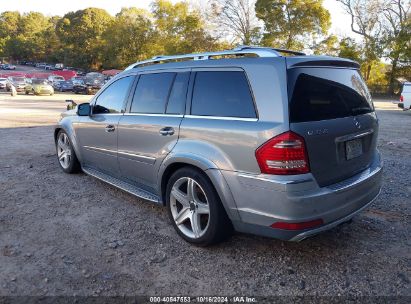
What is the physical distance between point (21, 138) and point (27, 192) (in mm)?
5132

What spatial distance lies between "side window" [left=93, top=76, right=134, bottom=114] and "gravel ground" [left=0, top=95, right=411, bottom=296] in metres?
1.18

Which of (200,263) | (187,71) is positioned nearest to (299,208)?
(200,263)

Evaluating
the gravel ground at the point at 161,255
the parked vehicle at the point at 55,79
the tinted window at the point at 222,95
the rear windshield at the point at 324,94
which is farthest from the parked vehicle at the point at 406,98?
the parked vehicle at the point at 55,79

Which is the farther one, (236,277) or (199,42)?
(199,42)

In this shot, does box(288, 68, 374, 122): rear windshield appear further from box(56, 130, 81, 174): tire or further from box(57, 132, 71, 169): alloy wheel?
box(57, 132, 71, 169): alloy wheel

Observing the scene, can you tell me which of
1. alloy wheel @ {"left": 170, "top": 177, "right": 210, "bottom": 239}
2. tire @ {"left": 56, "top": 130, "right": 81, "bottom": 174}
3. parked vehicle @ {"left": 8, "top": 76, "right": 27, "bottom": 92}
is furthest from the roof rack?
parked vehicle @ {"left": 8, "top": 76, "right": 27, "bottom": 92}

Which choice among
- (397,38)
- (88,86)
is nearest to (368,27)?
(397,38)

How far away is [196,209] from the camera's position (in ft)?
11.6

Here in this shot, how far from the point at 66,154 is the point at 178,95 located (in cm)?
307

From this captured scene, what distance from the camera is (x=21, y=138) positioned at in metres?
9.56

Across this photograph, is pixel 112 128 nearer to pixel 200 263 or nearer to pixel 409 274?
pixel 200 263

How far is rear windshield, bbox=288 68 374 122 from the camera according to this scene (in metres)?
2.92

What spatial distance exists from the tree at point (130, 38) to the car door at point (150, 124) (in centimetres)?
5179

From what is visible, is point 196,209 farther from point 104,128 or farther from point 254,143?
point 104,128
